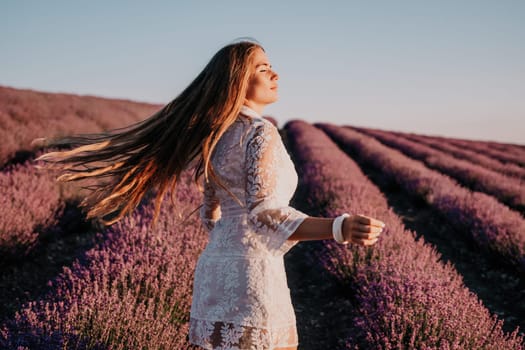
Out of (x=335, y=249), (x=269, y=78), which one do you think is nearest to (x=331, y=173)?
(x=335, y=249)

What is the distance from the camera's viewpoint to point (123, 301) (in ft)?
8.21

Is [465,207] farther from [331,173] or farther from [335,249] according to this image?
[335,249]

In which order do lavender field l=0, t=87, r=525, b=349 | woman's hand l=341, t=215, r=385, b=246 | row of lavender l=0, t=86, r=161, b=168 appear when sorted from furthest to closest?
row of lavender l=0, t=86, r=161, b=168, lavender field l=0, t=87, r=525, b=349, woman's hand l=341, t=215, r=385, b=246

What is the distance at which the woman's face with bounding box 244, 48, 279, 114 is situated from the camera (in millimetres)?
1600

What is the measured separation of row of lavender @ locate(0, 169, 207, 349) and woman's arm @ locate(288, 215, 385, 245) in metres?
0.63

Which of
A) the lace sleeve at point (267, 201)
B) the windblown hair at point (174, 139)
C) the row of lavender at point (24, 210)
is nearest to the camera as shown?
the lace sleeve at point (267, 201)

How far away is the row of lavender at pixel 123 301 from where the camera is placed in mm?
2203

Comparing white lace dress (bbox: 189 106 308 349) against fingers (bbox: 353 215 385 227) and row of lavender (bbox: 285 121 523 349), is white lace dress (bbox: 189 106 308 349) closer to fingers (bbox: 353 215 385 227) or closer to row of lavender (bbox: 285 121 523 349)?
fingers (bbox: 353 215 385 227)

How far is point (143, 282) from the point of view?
2.98 meters

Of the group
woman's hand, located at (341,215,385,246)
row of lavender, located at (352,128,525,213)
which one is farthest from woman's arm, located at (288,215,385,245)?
row of lavender, located at (352,128,525,213)

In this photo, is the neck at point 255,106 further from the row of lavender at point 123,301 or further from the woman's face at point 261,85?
the row of lavender at point 123,301

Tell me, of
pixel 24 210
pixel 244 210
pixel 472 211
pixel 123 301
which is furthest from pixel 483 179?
pixel 244 210

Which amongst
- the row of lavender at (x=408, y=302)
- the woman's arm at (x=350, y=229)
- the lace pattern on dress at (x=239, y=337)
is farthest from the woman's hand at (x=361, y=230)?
the row of lavender at (x=408, y=302)

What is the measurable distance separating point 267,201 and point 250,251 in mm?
179
